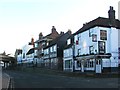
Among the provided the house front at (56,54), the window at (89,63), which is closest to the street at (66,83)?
the window at (89,63)

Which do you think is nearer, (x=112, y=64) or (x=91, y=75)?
(x=91, y=75)

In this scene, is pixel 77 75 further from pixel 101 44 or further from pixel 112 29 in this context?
pixel 112 29

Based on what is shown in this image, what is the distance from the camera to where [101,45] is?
51562mm

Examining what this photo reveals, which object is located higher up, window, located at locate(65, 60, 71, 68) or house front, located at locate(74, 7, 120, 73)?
house front, located at locate(74, 7, 120, 73)

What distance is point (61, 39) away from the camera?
7762 cm

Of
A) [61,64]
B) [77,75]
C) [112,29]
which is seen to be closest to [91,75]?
[77,75]

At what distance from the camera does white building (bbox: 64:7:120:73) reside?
165ft

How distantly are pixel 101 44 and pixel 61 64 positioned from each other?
2295 cm

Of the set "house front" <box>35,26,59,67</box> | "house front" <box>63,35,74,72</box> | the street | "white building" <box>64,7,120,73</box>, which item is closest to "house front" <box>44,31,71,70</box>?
"house front" <box>63,35,74,72</box>

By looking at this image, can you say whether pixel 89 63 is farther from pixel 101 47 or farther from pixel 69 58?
pixel 69 58

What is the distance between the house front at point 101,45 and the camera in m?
50.2

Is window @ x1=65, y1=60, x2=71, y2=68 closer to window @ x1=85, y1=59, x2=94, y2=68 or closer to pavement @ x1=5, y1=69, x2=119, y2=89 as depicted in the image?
window @ x1=85, y1=59, x2=94, y2=68

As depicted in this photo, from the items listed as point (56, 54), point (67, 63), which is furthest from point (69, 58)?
point (56, 54)

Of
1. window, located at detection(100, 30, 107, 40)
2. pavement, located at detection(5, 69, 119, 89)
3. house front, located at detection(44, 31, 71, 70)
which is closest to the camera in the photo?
pavement, located at detection(5, 69, 119, 89)
